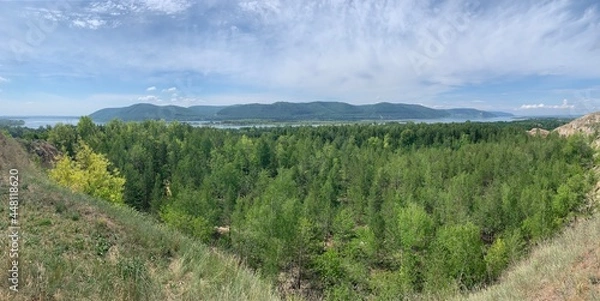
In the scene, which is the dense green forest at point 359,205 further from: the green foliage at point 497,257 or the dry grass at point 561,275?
the dry grass at point 561,275

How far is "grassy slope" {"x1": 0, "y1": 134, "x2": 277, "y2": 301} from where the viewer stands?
5098 mm

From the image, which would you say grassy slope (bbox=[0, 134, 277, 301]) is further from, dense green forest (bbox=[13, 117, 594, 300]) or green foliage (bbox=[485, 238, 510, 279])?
green foliage (bbox=[485, 238, 510, 279])

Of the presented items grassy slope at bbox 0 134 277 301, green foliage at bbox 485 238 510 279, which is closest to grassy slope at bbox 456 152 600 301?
grassy slope at bbox 0 134 277 301

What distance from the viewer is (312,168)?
53719 millimetres

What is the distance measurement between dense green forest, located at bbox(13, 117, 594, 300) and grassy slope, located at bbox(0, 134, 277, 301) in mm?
4702

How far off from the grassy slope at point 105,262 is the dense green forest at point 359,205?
15.4ft

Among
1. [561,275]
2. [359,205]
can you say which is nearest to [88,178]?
[359,205]

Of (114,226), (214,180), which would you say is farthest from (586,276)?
(214,180)

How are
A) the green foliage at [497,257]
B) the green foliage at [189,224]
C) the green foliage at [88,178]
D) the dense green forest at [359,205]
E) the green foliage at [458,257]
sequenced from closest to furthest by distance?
1. the green foliage at [458,257]
2. the green foliage at [497,257]
3. the dense green forest at [359,205]
4. the green foliage at [88,178]
5. the green foliage at [189,224]

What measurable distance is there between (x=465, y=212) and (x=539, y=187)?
7.55 metres

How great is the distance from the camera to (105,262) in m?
6.27

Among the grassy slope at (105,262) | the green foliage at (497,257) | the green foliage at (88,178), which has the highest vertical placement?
the grassy slope at (105,262)

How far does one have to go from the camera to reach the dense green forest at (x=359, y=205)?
21.8 meters

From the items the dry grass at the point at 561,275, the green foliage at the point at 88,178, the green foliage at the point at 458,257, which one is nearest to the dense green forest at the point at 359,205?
the green foliage at the point at 458,257
